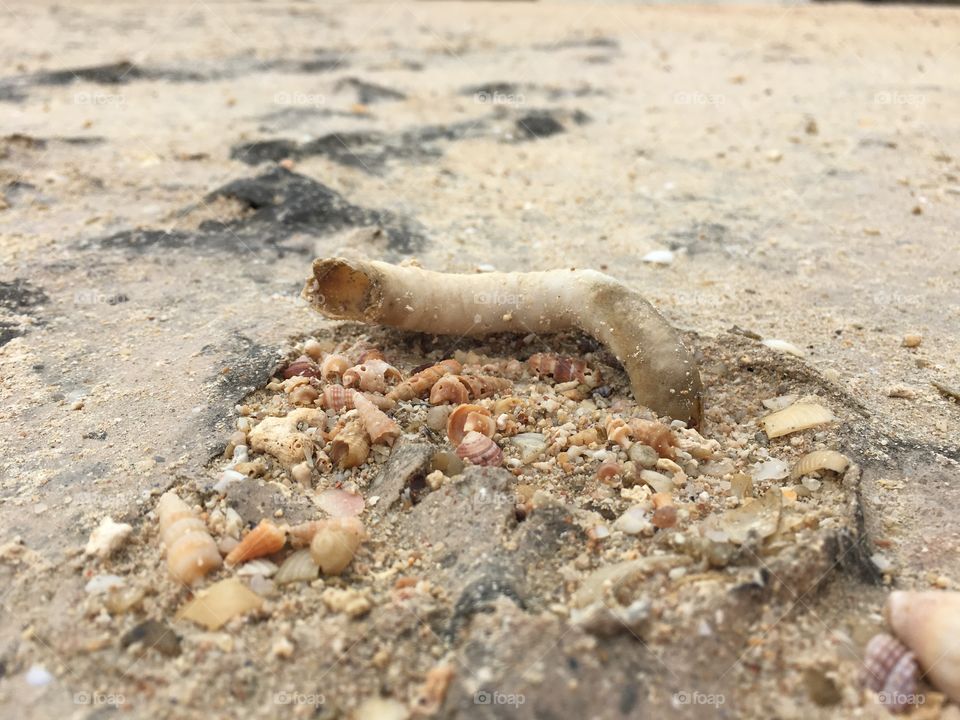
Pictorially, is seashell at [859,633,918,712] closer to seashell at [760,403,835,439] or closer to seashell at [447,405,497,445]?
seashell at [760,403,835,439]

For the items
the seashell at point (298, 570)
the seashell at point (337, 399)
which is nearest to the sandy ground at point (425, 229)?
the seashell at point (298, 570)

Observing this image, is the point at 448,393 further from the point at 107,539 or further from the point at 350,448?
the point at 107,539

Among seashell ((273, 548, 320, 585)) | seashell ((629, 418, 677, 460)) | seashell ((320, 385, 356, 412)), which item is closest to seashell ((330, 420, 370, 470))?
seashell ((320, 385, 356, 412))

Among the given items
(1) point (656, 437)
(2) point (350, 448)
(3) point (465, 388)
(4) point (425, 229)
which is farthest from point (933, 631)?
(4) point (425, 229)

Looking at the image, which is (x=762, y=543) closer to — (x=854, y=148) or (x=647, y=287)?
(x=647, y=287)

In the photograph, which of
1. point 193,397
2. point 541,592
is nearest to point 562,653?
point 541,592
